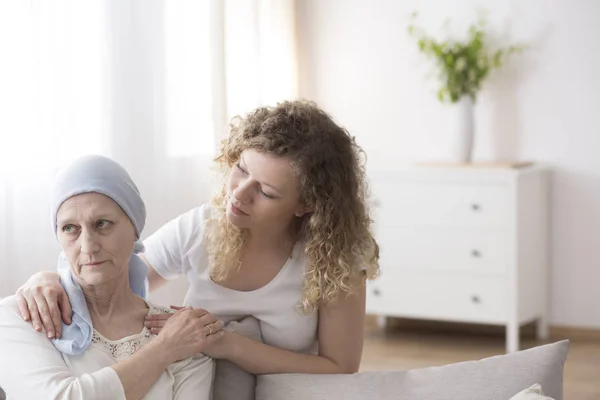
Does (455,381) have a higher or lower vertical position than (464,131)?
lower

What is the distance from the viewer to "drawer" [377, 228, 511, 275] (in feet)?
15.4

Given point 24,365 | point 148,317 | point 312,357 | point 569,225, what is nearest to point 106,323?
point 148,317

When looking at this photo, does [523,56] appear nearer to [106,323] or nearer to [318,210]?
[318,210]

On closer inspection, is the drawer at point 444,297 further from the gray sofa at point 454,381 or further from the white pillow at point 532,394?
the white pillow at point 532,394

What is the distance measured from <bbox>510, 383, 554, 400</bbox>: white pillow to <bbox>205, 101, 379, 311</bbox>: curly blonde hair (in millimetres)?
464

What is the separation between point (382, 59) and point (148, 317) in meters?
3.70

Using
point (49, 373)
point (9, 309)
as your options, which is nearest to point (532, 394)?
point (49, 373)

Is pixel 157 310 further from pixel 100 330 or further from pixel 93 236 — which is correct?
pixel 93 236

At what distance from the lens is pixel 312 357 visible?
6.87 ft

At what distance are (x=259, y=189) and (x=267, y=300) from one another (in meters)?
0.26

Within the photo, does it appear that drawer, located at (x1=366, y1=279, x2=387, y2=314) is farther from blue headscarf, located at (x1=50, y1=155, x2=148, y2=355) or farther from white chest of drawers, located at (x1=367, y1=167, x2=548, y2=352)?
blue headscarf, located at (x1=50, y1=155, x2=148, y2=355)

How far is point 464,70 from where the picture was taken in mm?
4988

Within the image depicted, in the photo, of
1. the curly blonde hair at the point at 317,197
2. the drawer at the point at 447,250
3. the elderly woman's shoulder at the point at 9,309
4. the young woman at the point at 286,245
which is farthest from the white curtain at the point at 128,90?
the elderly woman's shoulder at the point at 9,309

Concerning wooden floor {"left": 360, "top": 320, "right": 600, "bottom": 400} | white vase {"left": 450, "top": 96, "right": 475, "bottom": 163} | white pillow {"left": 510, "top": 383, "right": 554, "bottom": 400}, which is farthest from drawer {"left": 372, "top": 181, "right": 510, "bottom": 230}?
white pillow {"left": 510, "top": 383, "right": 554, "bottom": 400}
